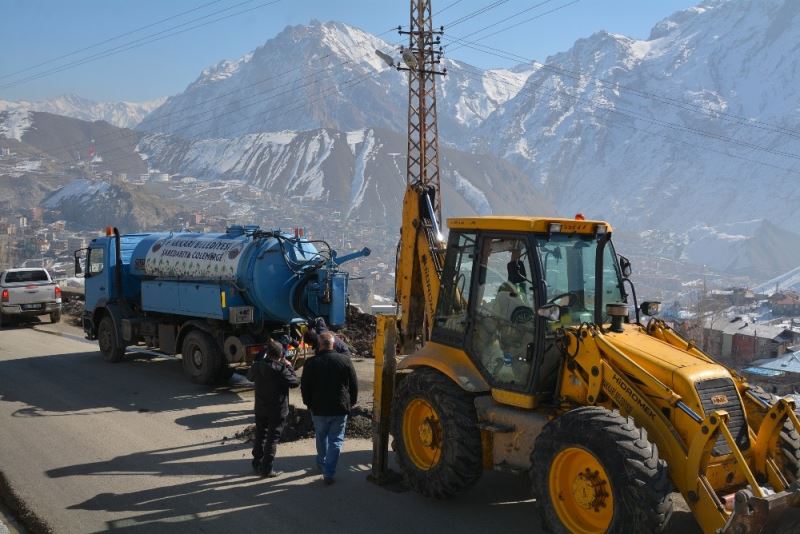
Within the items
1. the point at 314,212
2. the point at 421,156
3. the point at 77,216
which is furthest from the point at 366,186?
the point at 421,156

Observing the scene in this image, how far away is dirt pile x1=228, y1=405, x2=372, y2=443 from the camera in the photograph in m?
9.27

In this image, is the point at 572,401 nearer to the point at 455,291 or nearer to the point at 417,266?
the point at 455,291

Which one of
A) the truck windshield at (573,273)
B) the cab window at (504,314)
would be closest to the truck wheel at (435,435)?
the cab window at (504,314)

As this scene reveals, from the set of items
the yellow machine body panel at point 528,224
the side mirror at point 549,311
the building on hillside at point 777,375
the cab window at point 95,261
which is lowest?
the building on hillside at point 777,375

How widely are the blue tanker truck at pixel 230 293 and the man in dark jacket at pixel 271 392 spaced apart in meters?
4.67

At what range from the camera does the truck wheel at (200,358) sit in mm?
12719

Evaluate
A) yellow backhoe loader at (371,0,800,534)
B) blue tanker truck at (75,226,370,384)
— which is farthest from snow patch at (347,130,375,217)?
yellow backhoe loader at (371,0,800,534)

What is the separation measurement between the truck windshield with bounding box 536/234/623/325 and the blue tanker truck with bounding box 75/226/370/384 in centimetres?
644

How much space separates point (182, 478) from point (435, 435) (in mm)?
2972

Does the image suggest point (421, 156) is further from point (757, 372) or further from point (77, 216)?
point (77, 216)

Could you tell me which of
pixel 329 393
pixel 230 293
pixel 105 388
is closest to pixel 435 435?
pixel 329 393

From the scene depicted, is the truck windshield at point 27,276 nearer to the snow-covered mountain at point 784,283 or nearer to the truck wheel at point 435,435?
the truck wheel at point 435,435

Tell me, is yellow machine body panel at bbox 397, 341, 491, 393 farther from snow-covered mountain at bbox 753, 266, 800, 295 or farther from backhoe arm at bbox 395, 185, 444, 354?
snow-covered mountain at bbox 753, 266, 800, 295

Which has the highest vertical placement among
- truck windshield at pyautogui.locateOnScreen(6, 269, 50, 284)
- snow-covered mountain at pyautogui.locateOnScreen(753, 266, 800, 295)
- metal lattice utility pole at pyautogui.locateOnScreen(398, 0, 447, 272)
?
metal lattice utility pole at pyautogui.locateOnScreen(398, 0, 447, 272)
